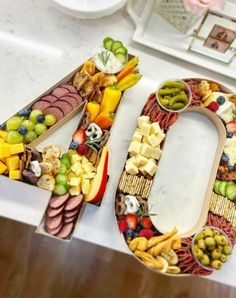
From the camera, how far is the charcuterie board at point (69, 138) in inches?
38.0

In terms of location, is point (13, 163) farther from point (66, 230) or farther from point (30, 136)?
point (66, 230)

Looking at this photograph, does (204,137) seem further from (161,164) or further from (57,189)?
(57,189)

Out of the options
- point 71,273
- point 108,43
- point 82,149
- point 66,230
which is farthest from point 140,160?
point 71,273

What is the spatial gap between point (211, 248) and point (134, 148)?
0.98 feet

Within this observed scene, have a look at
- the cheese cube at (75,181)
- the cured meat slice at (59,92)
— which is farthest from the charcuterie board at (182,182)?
the cured meat slice at (59,92)

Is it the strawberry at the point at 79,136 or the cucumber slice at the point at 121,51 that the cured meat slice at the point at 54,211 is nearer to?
the strawberry at the point at 79,136

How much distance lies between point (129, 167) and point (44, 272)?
0.70 metres

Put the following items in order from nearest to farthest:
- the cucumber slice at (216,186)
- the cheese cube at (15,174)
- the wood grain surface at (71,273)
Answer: the cheese cube at (15,174) < the cucumber slice at (216,186) < the wood grain surface at (71,273)

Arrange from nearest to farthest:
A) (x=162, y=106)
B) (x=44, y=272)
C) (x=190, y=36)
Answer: (x=162, y=106) → (x=190, y=36) → (x=44, y=272)

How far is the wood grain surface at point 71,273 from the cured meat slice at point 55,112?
25.2 inches

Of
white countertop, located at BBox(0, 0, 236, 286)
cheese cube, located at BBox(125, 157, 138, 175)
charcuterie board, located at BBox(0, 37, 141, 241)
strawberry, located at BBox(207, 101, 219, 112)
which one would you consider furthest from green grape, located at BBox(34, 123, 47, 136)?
strawberry, located at BBox(207, 101, 219, 112)

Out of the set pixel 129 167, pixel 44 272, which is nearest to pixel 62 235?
pixel 129 167

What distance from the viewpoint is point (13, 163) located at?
957 millimetres

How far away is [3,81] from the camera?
114 cm
